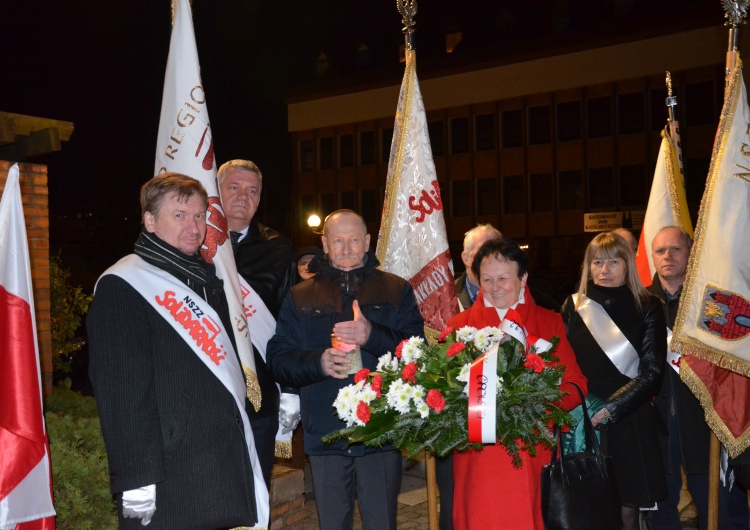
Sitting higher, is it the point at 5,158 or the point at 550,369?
the point at 5,158

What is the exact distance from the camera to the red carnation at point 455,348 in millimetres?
3145

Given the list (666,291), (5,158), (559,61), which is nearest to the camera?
(666,291)

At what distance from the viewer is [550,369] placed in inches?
121

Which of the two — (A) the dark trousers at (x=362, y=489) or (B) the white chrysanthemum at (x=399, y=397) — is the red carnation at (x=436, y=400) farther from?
(A) the dark trousers at (x=362, y=489)

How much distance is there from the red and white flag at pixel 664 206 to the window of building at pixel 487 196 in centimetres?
2570

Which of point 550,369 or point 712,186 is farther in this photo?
point 712,186

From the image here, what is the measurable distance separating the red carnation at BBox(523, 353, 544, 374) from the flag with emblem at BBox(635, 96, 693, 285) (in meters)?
3.62


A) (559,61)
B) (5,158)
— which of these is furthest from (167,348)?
(559,61)

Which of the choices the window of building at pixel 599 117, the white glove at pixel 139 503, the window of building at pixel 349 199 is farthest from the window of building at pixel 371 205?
the white glove at pixel 139 503

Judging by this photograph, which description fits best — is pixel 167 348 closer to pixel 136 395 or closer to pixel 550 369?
pixel 136 395

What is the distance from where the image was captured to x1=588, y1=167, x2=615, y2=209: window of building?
96.4ft

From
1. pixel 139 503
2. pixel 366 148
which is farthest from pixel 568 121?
pixel 139 503

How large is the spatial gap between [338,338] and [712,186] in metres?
2.70

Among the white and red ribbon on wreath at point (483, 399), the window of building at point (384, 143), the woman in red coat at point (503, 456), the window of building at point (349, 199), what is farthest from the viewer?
the window of building at point (349, 199)
